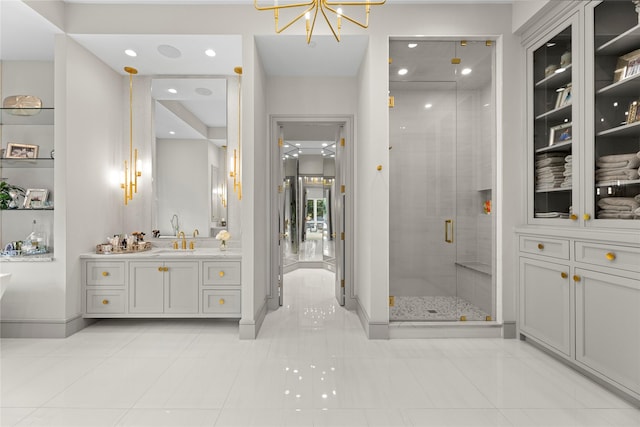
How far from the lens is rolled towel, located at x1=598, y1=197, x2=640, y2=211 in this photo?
2.14m

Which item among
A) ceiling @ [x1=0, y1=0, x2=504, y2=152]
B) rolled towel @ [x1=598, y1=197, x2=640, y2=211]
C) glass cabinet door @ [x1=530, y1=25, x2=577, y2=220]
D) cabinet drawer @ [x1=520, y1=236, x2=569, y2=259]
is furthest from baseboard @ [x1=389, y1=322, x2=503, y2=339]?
ceiling @ [x1=0, y1=0, x2=504, y2=152]

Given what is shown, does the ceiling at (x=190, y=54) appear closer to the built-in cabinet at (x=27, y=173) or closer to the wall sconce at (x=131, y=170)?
the wall sconce at (x=131, y=170)

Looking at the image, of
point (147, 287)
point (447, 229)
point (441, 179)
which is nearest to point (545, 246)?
point (447, 229)

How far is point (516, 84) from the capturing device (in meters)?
3.10

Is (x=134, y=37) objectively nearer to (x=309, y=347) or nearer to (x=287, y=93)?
(x=287, y=93)

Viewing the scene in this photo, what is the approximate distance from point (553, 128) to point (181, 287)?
3711mm

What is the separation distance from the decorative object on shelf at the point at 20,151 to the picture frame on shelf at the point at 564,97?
4979mm

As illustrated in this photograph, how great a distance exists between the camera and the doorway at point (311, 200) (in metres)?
4.08

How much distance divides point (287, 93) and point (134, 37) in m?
1.63

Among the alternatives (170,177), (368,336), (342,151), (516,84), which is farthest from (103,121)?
(516,84)

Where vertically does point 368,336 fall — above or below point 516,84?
below

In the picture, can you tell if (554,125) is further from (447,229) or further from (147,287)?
(147,287)

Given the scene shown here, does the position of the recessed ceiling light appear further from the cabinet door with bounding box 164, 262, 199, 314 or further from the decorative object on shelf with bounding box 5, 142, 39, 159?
the cabinet door with bounding box 164, 262, 199, 314

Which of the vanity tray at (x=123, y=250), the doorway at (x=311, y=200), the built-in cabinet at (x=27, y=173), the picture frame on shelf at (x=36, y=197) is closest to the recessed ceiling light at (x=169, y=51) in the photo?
the doorway at (x=311, y=200)
